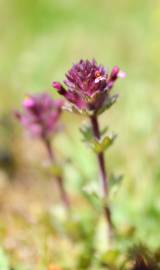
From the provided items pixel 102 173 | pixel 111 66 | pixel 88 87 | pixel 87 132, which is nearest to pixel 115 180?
pixel 102 173

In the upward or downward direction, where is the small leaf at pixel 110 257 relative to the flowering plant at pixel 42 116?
downward

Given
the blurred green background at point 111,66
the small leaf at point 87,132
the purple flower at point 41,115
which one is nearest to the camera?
the small leaf at point 87,132

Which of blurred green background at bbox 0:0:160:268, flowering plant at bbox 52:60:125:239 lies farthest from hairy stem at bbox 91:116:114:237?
blurred green background at bbox 0:0:160:268

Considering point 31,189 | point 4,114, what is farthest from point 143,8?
point 31,189

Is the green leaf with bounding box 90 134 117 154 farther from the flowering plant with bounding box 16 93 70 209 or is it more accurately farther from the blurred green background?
the blurred green background

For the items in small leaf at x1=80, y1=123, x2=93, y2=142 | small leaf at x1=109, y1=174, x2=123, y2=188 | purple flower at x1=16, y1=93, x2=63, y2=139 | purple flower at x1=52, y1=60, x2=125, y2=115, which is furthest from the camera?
purple flower at x1=16, y1=93, x2=63, y2=139

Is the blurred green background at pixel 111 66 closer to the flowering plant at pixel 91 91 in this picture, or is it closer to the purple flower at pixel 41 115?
the purple flower at pixel 41 115

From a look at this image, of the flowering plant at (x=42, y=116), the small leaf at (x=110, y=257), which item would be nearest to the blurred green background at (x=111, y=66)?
the small leaf at (x=110, y=257)
